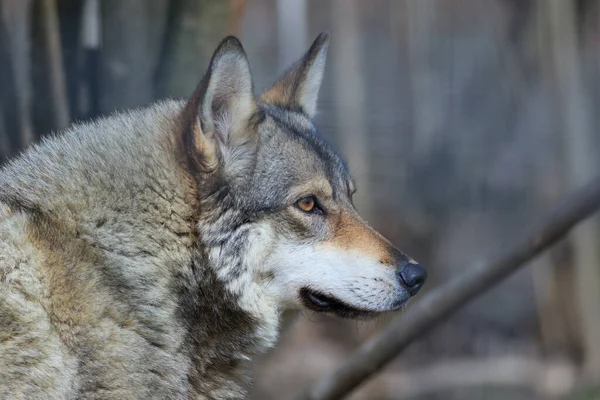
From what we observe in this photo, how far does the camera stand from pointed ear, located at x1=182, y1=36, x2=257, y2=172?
3658 mm

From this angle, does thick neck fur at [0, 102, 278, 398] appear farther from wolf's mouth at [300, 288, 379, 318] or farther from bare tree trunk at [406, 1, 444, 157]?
bare tree trunk at [406, 1, 444, 157]

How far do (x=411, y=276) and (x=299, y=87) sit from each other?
4.39ft

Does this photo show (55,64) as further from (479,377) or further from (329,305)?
(479,377)

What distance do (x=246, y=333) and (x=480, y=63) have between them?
11707mm

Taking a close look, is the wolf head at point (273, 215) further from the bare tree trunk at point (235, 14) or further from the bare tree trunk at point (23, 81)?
the bare tree trunk at point (23, 81)

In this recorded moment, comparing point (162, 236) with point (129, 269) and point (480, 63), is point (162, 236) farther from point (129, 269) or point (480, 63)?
point (480, 63)

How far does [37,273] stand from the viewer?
3.36 meters

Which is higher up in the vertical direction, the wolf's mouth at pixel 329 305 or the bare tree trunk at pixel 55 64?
the bare tree trunk at pixel 55 64

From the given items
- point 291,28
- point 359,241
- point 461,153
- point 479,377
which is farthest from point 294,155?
point 291,28

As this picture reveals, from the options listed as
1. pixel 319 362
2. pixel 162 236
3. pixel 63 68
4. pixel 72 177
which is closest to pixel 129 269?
pixel 162 236

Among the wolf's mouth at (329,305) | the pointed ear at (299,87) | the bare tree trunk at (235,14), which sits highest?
the bare tree trunk at (235,14)

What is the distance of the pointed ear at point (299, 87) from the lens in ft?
15.4

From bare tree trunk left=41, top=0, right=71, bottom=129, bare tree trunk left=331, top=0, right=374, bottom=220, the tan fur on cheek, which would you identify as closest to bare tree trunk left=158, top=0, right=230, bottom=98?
bare tree trunk left=41, top=0, right=71, bottom=129

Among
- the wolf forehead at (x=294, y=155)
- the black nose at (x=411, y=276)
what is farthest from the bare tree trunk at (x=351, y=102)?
the black nose at (x=411, y=276)
